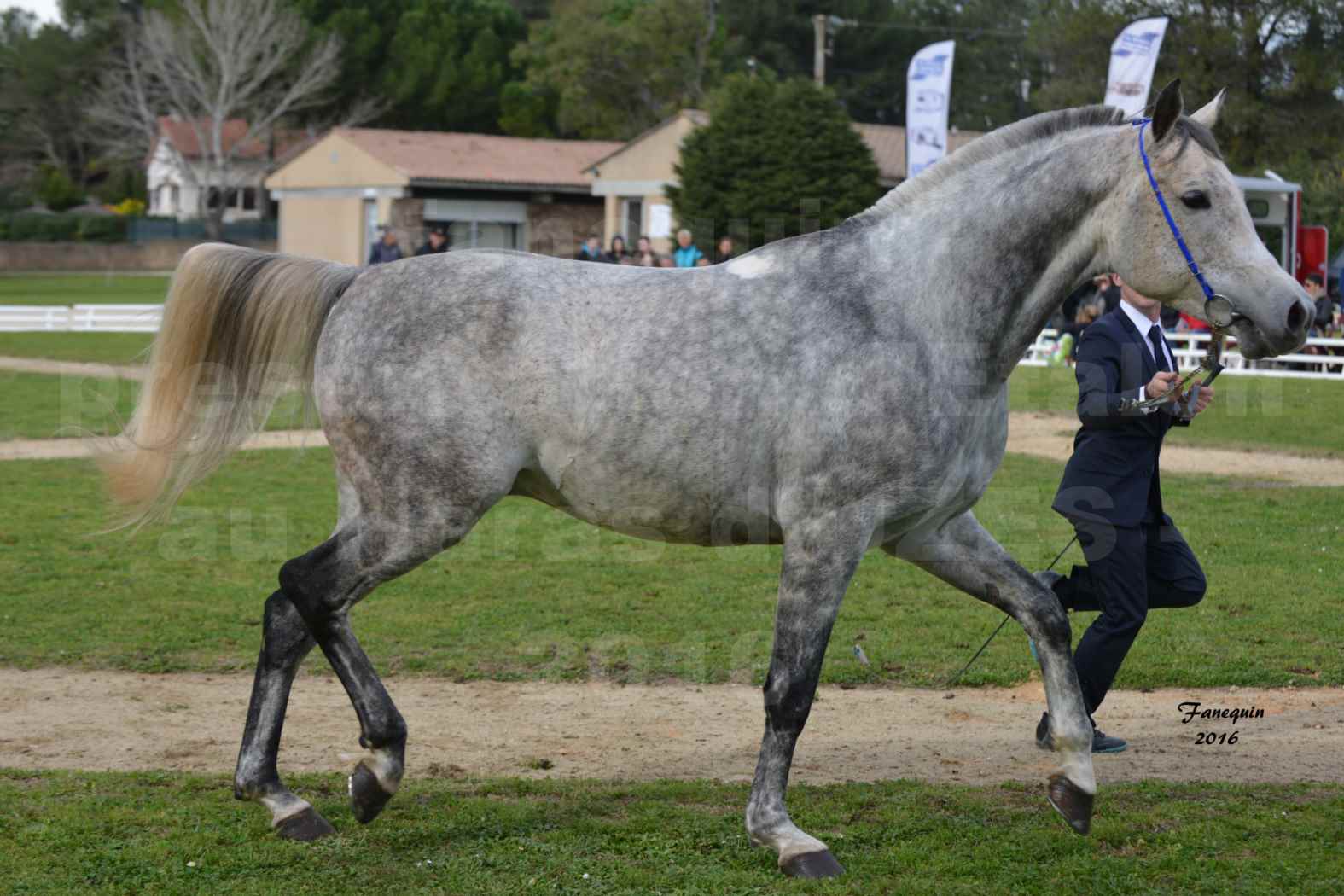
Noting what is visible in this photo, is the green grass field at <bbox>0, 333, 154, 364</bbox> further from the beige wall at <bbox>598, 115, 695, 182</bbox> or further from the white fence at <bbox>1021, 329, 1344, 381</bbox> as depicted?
the beige wall at <bbox>598, 115, 695, 182</bbox>

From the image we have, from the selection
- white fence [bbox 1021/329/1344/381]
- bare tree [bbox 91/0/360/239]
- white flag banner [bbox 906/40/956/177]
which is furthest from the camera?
bare tree [bbox 91/0/360/239]

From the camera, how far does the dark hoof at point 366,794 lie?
4523mm

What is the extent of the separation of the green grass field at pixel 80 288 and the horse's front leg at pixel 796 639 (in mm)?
32285

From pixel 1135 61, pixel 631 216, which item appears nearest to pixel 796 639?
pixel 1135 61

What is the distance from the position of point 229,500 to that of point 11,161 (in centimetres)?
5945

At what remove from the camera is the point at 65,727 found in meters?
5.74

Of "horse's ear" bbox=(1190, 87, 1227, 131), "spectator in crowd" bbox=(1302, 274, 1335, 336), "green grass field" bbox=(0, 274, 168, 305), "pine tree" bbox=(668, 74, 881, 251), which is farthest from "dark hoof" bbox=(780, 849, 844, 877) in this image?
"green grass field" bbox=(0, 274, 168, 305)

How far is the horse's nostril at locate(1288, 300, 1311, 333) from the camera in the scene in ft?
13.4

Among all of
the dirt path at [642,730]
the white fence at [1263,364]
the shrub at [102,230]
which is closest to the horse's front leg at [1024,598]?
the dirt path at [642,730]

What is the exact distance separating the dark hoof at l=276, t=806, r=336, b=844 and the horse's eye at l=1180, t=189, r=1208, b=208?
3279 millimetres

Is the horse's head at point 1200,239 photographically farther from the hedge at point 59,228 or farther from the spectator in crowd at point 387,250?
the hedge at point 59,228

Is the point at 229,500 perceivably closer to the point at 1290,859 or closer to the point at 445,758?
the point at 445,758

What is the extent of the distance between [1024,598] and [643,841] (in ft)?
4.80

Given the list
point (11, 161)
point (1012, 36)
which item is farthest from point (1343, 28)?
point (11, 161)
